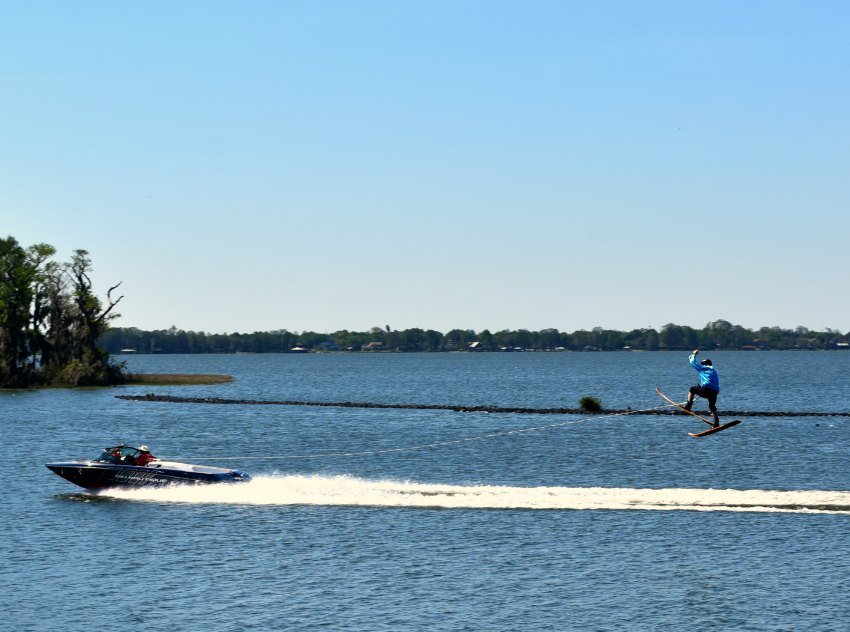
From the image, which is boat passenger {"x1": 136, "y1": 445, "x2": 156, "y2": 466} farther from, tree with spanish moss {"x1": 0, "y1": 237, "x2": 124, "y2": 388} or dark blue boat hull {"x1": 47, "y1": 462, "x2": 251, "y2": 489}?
tree with spanish moss {"x1": 0, "y1": 237, "x2": 124, "y2": 388}

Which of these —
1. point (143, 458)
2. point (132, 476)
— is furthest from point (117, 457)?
point (132, 476)

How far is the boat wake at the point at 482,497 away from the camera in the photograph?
50969 mm

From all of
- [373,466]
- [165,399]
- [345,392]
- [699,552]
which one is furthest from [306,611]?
[345,392]

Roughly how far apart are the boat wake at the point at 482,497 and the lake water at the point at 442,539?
0.52 ft

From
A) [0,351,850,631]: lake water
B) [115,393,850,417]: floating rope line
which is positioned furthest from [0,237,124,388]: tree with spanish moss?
[0,351,850,631]: lake water

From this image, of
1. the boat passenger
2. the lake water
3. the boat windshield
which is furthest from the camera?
the boat windshield

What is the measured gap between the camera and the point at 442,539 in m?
45.6

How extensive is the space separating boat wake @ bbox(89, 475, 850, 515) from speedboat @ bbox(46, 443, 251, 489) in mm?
420

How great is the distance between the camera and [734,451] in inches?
3248

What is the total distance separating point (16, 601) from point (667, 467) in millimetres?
46779

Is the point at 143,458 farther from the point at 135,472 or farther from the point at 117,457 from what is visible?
the point at 117,457

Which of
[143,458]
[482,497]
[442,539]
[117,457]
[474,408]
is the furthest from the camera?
[474,408]

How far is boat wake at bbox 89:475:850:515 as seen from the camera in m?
51.0

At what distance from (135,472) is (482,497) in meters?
18.3
